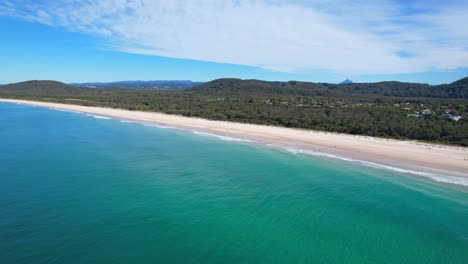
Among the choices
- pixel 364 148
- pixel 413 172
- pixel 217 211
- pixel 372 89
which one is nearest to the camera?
pixel 217 211

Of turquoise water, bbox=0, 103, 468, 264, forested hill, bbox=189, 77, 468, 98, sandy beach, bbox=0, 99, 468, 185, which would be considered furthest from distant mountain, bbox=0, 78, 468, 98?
turquoise water, bbox=0, 103, 468, 264

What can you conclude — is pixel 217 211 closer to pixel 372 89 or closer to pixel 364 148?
pixel 364 148

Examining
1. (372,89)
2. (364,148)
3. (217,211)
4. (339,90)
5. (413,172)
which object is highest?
(372,89)

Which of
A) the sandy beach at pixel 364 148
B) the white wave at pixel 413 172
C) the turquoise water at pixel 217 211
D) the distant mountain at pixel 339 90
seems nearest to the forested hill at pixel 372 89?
the distant mountain at pixel 339 90

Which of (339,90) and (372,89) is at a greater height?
(372,89)

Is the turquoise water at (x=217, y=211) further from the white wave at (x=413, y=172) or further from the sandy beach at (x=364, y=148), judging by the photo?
the sandy beach at (x=364, y=148)

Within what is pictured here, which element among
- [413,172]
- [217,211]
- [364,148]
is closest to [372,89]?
[364,148]

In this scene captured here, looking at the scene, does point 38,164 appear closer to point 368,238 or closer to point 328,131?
point 368,238
